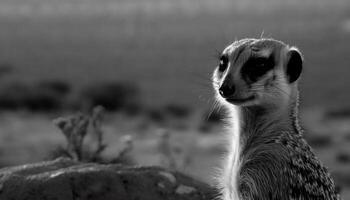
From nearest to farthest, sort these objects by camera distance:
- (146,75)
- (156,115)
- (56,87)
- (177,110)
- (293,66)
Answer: (293,66)
(156,115)
(177,110)
(56,87)
(146,75)

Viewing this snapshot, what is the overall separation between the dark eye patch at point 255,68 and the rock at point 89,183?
3.57ft

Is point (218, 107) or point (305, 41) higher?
point (218, 107)

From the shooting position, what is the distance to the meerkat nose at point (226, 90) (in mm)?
6156

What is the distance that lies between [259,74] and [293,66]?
0.97 feet

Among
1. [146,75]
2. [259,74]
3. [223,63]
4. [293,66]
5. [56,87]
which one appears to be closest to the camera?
[259,74]

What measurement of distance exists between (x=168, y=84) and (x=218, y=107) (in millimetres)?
33679

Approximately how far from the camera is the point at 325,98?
1387 inches

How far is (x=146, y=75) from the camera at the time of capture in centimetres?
4434

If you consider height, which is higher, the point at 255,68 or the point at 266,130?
the point at 255,68

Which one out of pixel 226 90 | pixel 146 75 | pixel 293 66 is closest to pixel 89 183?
pixel 226 90

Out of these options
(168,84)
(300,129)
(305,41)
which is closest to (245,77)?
(300,129)

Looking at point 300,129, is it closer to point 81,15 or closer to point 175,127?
point 175,127

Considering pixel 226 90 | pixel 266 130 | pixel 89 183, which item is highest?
pixel 226 90

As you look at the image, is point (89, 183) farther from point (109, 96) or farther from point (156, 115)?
point (109, 96)
